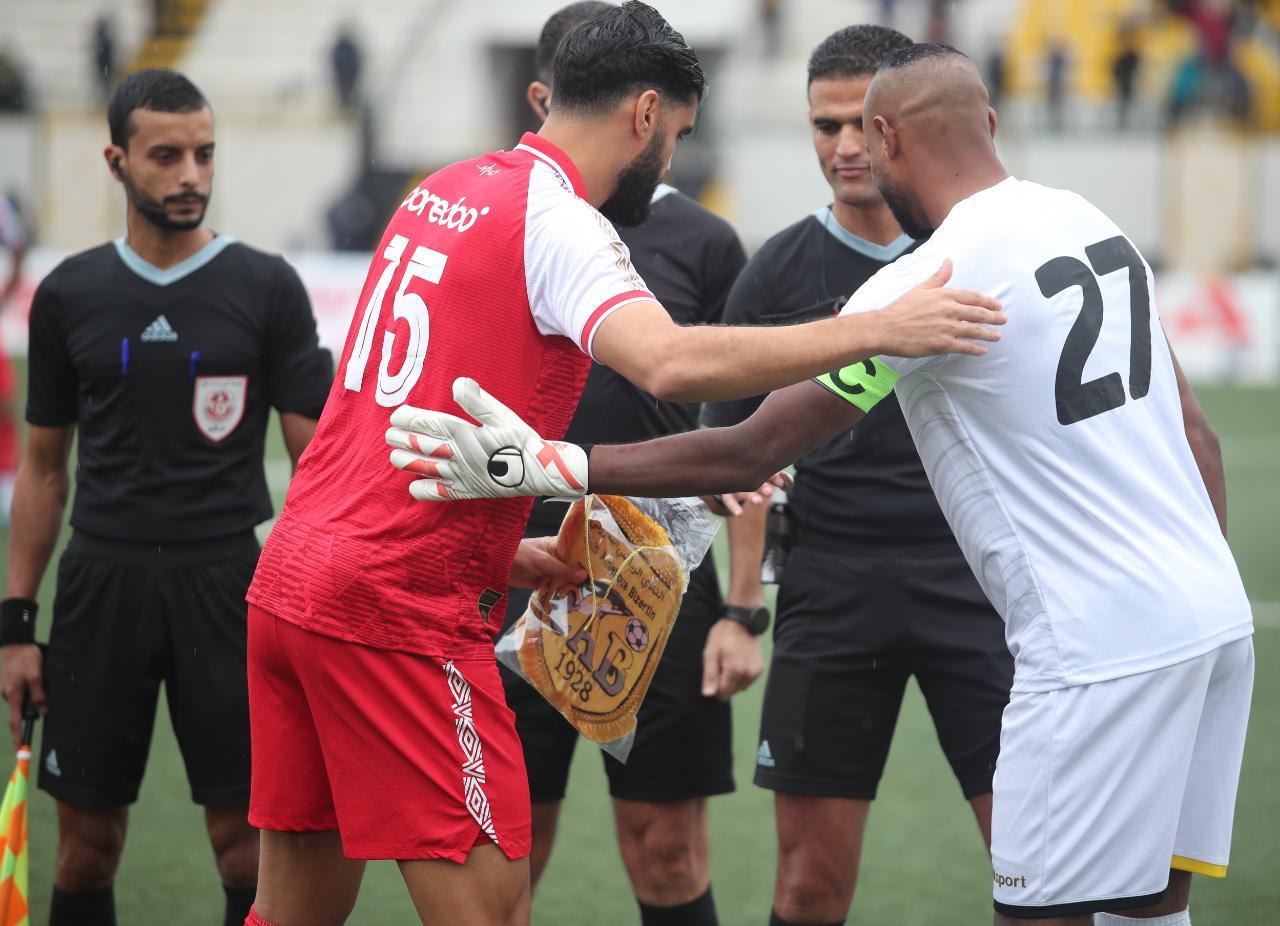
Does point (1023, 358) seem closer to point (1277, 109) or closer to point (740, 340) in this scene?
point (740, 340)

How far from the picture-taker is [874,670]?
4211 millimetres

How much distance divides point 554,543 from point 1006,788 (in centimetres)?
118

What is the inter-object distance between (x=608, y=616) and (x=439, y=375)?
0.86 metres

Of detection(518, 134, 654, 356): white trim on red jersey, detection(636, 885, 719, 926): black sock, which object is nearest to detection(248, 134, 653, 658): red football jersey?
detection(518, 134, 654, 356): white trim on red jersey

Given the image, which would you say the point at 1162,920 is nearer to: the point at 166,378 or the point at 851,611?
the point at 851,611

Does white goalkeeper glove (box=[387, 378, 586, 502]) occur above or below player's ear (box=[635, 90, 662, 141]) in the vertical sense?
below

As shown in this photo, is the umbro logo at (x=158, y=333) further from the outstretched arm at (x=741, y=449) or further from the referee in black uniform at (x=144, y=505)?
the outstretched arm at (x=741, y=449)

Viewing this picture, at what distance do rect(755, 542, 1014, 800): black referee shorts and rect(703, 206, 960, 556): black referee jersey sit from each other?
0.08 metres

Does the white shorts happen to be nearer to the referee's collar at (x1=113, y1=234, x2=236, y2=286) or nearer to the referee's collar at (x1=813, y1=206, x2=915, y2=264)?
the referee's collar at (x1=813, y1=206, x2=915, y2=264)

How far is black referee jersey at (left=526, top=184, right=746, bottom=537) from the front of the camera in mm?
4504

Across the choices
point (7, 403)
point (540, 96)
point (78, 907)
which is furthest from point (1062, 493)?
point (7, 403)

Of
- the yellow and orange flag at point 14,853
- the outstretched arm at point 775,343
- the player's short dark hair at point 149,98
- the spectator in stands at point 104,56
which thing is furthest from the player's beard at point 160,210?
the spectator in stands at point 104,56

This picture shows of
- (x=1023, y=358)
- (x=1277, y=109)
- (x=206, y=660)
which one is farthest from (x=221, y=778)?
(x=1277, y=109)

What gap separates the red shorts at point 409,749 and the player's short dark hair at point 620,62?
1172 mm
